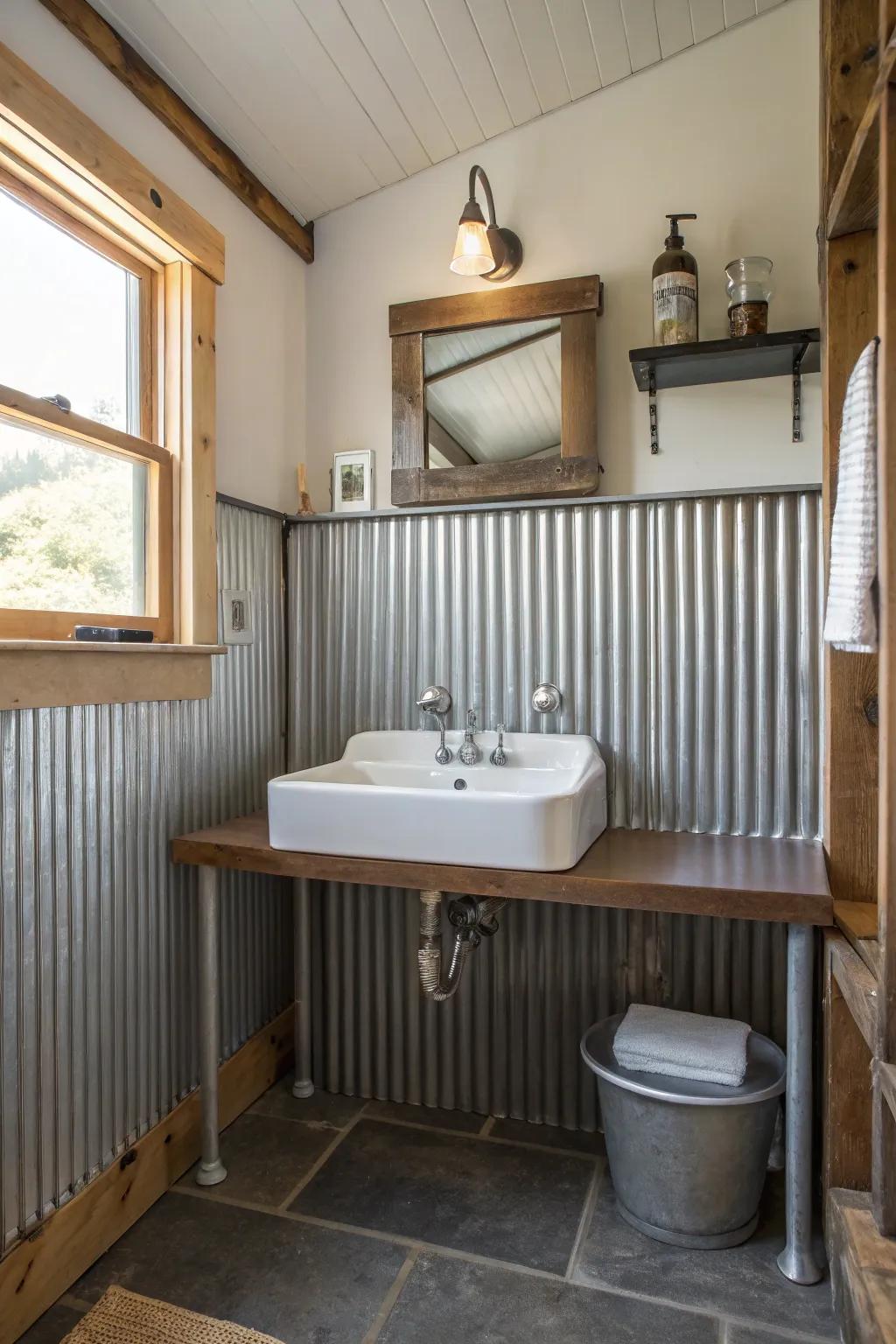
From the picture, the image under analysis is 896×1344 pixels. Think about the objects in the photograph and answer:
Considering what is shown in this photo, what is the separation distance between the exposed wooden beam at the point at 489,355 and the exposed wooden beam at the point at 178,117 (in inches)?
22.7

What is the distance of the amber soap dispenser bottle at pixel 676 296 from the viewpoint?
6.52ft

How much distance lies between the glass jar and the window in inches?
52.5

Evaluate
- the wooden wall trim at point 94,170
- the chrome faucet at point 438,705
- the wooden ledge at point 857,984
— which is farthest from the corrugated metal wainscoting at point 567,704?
the wooden wall trim at point 94,170

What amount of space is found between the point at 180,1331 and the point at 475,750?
1268 millimetres

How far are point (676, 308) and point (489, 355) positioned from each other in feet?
1.63

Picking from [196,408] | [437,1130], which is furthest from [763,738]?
[196,408]

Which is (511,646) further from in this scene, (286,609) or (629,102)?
(629,102)

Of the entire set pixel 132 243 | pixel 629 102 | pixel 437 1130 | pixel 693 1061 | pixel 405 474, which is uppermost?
pixel 629 102

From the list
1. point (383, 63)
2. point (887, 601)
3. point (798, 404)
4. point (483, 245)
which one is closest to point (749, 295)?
point (798, 404)

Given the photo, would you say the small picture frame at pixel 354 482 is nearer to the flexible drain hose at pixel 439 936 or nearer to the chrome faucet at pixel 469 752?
the chrome faucet at pixel 469 752

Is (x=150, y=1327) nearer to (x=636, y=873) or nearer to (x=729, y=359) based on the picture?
(x=636, y=873)

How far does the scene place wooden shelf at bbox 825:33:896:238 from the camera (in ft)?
3.43

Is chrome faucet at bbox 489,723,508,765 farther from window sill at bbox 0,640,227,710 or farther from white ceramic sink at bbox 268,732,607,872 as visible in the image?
window sill at bbox 0,640,227,710

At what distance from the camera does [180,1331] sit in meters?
1.46
